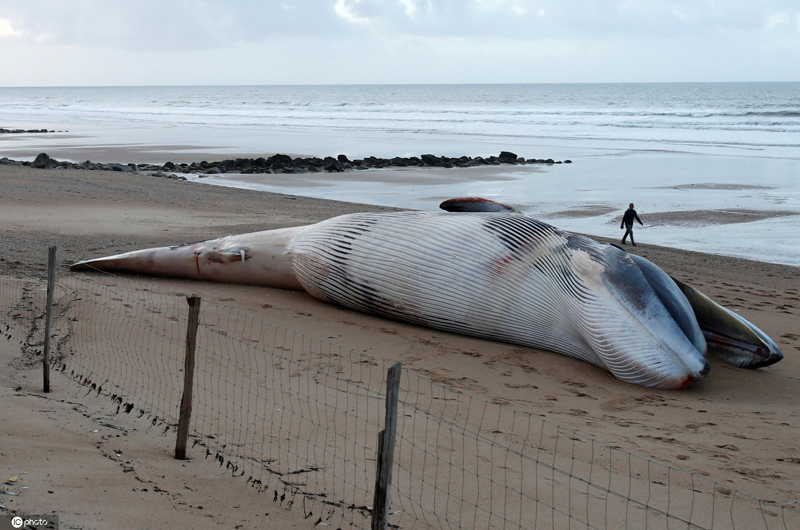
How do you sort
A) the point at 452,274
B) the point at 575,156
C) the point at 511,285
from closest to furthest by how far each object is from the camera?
the point at 511,285
the point at 452,274
the point at 575,156

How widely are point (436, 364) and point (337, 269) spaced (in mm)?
1976

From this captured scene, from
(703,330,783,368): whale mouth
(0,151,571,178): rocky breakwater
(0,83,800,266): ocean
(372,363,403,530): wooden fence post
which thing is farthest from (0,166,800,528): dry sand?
(0,151,571,178): rocky breakwater

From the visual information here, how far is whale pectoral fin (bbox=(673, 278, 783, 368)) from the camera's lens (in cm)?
723

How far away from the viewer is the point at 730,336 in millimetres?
7391

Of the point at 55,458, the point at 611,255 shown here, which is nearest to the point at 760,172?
the point at 611,255

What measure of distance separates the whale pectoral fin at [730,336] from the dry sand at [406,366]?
121 millimetres

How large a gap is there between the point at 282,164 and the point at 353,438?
23.5m

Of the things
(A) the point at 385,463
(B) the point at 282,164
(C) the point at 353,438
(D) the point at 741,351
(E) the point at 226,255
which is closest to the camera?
(A) the point at 385,463

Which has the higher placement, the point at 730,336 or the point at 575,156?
the point at 575,156

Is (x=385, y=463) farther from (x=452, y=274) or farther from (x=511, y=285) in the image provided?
(x=452, y=274)

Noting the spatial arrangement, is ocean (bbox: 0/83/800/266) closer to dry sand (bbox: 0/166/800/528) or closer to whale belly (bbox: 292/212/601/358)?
dry sand (bbox: 0/166/800/528)

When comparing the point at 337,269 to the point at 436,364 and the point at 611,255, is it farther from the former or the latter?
the point at 611,255

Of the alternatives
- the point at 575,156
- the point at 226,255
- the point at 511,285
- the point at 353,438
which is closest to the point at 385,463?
the point at 353,438

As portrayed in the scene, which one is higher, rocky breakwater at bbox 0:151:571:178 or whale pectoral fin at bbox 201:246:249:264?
rocky breakwater at bbox 0:151:571:178
